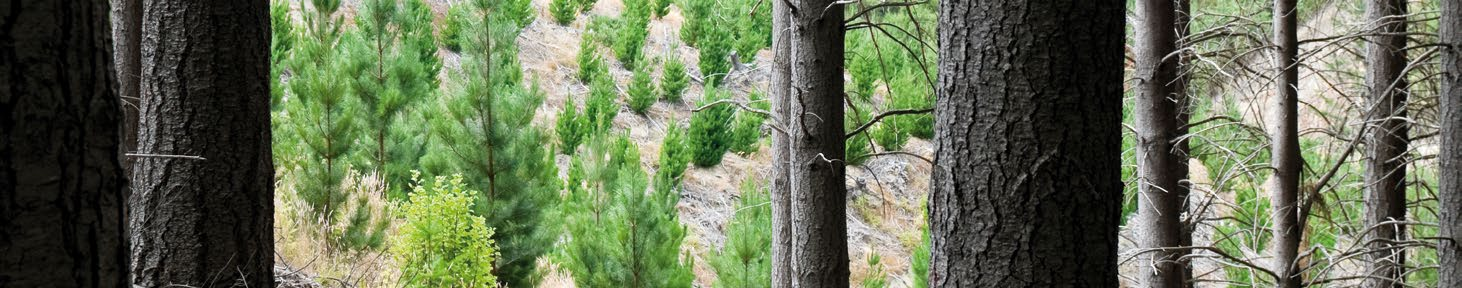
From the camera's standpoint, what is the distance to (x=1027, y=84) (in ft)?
8.27

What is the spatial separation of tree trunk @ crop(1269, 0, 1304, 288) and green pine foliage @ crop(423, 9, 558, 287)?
187 inches

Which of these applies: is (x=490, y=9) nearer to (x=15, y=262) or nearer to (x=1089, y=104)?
(x=1089, y=104)

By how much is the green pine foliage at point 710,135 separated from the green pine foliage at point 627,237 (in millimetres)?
4181

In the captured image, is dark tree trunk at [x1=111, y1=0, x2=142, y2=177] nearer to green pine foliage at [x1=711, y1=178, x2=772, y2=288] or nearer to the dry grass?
the dry grass

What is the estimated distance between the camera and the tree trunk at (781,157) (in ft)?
16.7

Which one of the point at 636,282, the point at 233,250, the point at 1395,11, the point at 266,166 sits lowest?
the point at 636,282

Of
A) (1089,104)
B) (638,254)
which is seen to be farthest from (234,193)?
(638,254)

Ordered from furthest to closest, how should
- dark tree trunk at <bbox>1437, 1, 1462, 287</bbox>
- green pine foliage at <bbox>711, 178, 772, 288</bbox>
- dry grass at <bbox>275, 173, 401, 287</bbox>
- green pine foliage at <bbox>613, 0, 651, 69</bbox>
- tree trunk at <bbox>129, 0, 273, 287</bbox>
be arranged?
green pine foliage at <bbox>613, 0, 651, 69</bbox>
dry grass at <bbox>275, 173, 401, 287</bbox>
green pine foliage at <bbox>711, 178, 772, 288</bbox>
dark tree trunk at <bbox>1437, 1, 1462, 287</bbox>
tree trunk at <bbox>129, 0, 273, 287</bbox>

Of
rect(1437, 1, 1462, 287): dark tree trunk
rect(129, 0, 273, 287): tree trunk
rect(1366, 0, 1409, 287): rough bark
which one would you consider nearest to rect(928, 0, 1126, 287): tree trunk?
rect(129, 0, 273, 287): tree trunk

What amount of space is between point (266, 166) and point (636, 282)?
4.01 metres

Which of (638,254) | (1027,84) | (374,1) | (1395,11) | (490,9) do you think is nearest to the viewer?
(1027,84)

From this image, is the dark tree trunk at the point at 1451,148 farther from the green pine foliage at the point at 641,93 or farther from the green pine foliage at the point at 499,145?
the green pine foliage at the point at 641,93

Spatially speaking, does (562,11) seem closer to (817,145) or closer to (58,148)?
(817,145)

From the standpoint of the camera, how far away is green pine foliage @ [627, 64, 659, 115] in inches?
542
